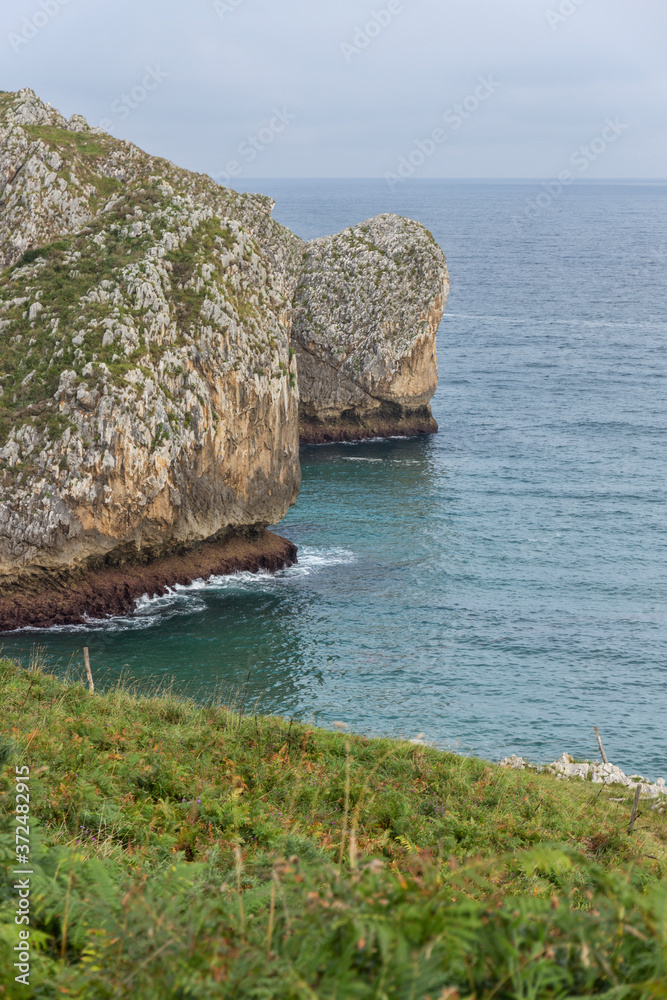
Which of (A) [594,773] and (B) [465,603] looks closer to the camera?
(A) [594,773]

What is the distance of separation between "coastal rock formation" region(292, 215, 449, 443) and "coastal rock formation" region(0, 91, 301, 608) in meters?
22.4

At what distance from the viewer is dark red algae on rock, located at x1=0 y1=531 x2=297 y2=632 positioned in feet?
119

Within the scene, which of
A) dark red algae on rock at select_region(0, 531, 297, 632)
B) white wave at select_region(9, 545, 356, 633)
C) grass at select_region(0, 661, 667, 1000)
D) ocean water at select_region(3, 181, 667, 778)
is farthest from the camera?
white wave at select_region(9, 545, 356, 633)

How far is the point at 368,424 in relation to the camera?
7375 centimetres

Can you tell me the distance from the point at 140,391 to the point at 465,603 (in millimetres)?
18635

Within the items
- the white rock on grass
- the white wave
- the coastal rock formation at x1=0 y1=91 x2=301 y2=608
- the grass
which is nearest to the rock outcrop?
the coastal rock formation at x1=0 y1=91 x2=301 y2=608

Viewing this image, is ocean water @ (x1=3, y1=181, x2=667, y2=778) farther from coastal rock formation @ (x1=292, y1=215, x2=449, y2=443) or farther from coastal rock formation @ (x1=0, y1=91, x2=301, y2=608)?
coastal rock formation @ (x1=0, y1=91, x2=301, y2=608)

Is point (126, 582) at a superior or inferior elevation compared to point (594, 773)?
superior

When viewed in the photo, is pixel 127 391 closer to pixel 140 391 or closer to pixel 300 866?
pixel 140 391

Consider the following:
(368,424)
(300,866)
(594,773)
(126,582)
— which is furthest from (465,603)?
(300,866)

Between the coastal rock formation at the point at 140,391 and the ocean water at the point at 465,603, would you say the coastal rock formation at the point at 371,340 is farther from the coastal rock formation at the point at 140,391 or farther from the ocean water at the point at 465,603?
the coastal rock formation at the point at 140,391

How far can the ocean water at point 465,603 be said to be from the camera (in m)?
31.6

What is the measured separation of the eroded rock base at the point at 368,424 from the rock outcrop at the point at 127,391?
2305 centimetres

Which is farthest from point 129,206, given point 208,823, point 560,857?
point 560,857
